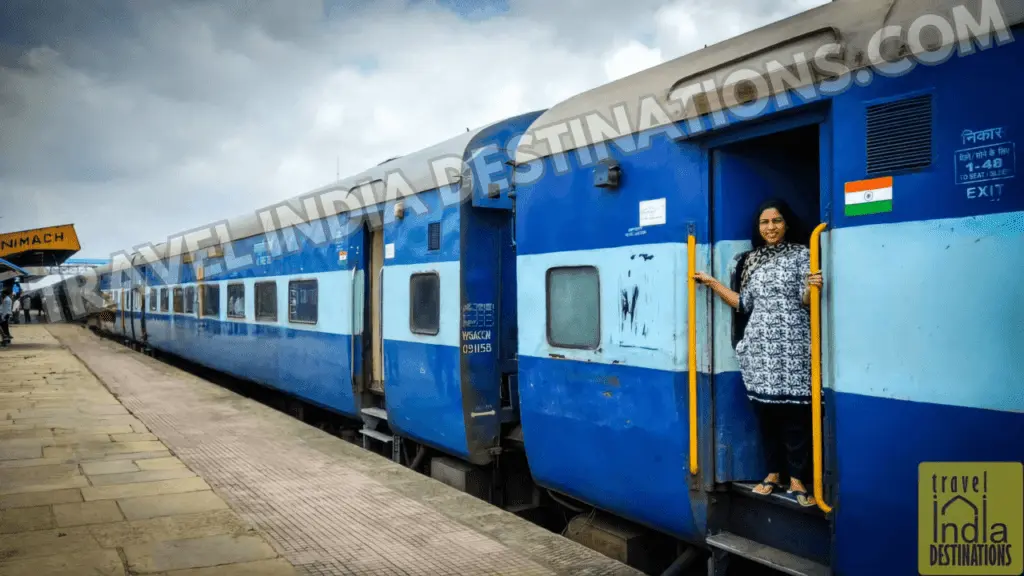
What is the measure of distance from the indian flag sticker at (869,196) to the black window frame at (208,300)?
12.4m

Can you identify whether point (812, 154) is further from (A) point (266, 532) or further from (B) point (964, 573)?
(A) point (266, 532)

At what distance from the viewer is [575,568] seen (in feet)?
13.9

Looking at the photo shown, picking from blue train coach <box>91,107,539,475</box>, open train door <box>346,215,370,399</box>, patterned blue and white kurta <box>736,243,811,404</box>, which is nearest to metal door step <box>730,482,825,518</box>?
patterned blue and white kurta <box>736,243,811,404</box>

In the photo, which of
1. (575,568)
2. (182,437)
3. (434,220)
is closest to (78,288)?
(182,437)

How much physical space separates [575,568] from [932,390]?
2.18m

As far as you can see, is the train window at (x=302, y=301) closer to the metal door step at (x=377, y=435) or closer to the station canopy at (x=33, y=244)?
the metal door step at (x=377, y=435)

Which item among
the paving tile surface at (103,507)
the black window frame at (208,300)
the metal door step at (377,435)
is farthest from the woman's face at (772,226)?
the black window frame at (208,300)

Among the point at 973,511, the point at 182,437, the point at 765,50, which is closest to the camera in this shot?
the point at 973,511

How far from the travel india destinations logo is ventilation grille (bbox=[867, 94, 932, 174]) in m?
1.24

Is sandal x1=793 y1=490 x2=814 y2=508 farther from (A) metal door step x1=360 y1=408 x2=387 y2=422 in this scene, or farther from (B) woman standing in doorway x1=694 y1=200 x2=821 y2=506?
(A) metal door step x1=360 y1=408 x2=387 y2=422

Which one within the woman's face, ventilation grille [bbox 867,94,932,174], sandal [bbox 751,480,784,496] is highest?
ventilation grille [bbox 867,94,932,174]

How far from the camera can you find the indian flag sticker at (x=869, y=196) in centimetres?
315

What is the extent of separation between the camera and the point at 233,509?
17.8ft

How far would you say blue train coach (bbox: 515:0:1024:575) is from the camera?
2.88 metres
